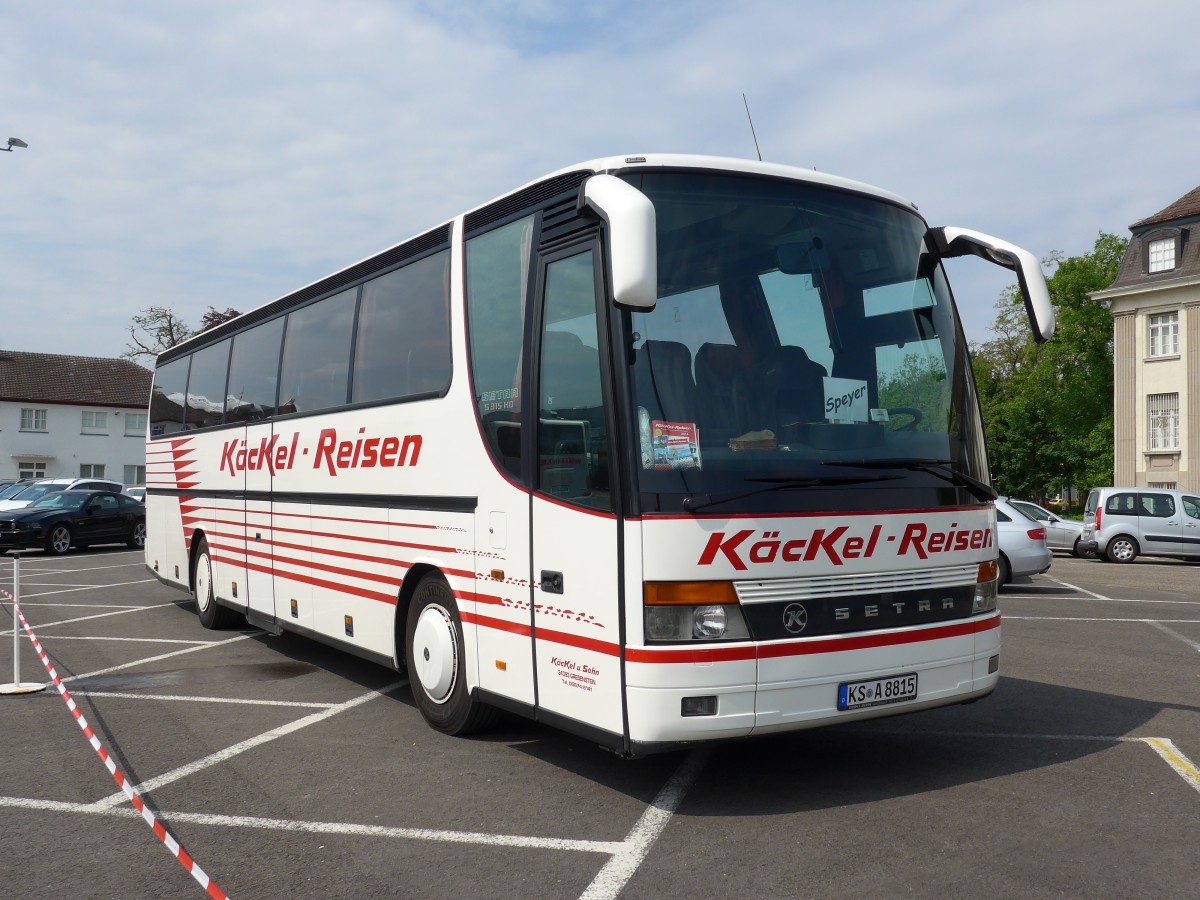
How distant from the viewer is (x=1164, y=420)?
143 ft

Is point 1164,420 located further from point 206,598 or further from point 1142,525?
point 206,598

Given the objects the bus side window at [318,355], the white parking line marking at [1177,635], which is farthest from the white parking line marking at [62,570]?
the white parking line marking at [1177,635]

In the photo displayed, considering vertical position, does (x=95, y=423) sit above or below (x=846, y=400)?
above

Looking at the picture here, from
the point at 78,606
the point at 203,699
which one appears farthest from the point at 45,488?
the point at 203,699

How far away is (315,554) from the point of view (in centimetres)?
902

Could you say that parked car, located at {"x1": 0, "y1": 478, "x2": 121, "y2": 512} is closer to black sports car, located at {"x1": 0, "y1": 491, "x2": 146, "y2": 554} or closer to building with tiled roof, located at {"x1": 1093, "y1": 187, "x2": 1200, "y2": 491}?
black sports car, located at {"x1": 0, "y1": 491, "x2": 146, "y2": 554}

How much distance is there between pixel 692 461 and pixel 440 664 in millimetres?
2573

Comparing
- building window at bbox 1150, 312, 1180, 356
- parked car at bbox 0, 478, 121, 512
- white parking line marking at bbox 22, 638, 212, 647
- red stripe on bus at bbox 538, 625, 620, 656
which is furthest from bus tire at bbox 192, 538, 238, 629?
building window at bbox 1150, 312, 1180, 356

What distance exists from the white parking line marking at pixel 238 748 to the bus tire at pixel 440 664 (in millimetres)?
843

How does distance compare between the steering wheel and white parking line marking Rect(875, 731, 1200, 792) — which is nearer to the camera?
the steering wheel

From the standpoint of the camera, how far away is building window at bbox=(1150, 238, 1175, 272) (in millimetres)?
44094

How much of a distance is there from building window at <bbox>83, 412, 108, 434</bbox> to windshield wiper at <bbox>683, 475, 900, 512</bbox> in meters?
68.1

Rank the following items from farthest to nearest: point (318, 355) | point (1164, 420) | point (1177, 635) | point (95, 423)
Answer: point (95, 423)
point (1164, 420)
point (1177, 635)
point (318, 355)

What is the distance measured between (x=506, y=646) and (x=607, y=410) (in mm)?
1630
